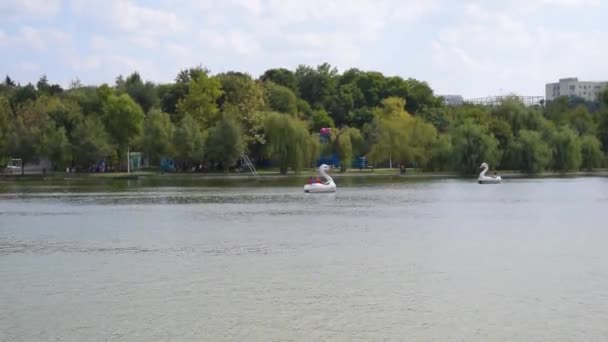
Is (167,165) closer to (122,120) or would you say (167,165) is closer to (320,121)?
(122,120)

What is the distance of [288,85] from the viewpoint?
110000mm

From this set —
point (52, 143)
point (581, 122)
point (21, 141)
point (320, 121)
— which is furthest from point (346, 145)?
point (21, 141)

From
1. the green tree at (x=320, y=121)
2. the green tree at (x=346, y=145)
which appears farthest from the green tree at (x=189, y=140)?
the green tree at (x=320, y=121)

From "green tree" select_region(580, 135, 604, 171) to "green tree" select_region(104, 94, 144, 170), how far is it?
43363 millimetres

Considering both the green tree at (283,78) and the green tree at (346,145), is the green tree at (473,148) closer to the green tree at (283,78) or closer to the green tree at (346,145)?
the green tree at (346,145)

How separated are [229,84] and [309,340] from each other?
81.2 m

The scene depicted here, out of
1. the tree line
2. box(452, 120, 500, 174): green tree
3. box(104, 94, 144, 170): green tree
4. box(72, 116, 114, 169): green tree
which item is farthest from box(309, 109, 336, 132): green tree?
box(452, 120, 500, 174): green tree

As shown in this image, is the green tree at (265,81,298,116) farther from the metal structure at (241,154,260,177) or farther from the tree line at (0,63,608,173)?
the metal structure at (241,154,260,177)

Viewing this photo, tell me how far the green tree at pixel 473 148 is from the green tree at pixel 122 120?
1260 inches

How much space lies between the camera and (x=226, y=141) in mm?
79375

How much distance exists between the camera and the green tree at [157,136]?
80.4 m

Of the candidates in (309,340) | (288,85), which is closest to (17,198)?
(309,340)

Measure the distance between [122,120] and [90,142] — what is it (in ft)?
25.0

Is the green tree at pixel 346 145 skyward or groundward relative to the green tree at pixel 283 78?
groundward
